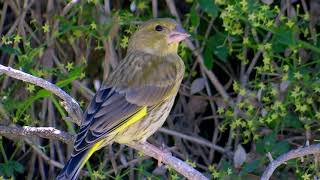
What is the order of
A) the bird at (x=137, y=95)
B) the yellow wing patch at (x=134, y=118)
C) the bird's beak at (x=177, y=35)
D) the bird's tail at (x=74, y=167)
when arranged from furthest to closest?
1. the bird's beak at (x=177, y=35)
2. the yellow wing patch at (x=134, y=118)
3. the bird at (x=137, y=95)
4. the bird's tail at (x=74, y=167)

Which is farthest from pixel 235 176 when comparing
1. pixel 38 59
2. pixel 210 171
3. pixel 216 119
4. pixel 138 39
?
pixel 38 59

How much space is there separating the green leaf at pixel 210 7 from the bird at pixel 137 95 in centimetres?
16

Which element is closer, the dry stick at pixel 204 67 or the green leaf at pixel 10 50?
the green leaf at pixel 10 50

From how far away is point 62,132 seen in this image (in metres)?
3.96

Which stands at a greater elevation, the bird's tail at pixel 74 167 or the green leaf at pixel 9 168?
the bird's tail at pixel 74 167

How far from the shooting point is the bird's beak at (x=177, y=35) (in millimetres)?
4230

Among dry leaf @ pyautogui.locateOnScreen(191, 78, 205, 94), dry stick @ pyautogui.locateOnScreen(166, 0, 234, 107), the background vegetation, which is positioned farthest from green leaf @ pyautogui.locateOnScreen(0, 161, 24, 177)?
dry stick @ pyautogui.locateOnScreen(166, 0, 234, 107)

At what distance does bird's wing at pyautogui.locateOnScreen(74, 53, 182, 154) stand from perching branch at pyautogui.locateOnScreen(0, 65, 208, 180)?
93mm

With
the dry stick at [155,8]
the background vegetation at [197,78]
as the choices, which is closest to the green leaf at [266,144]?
the background vegetation at [197,78]

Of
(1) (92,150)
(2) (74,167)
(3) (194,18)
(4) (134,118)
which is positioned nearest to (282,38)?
(3) (194,18)

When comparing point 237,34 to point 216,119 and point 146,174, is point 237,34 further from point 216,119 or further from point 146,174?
point 146,174

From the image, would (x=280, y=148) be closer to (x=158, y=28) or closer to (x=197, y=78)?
(x=197, y=78)

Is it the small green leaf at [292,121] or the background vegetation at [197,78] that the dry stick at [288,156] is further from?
the small green leaf at [292,121]

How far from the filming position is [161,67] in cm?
433
